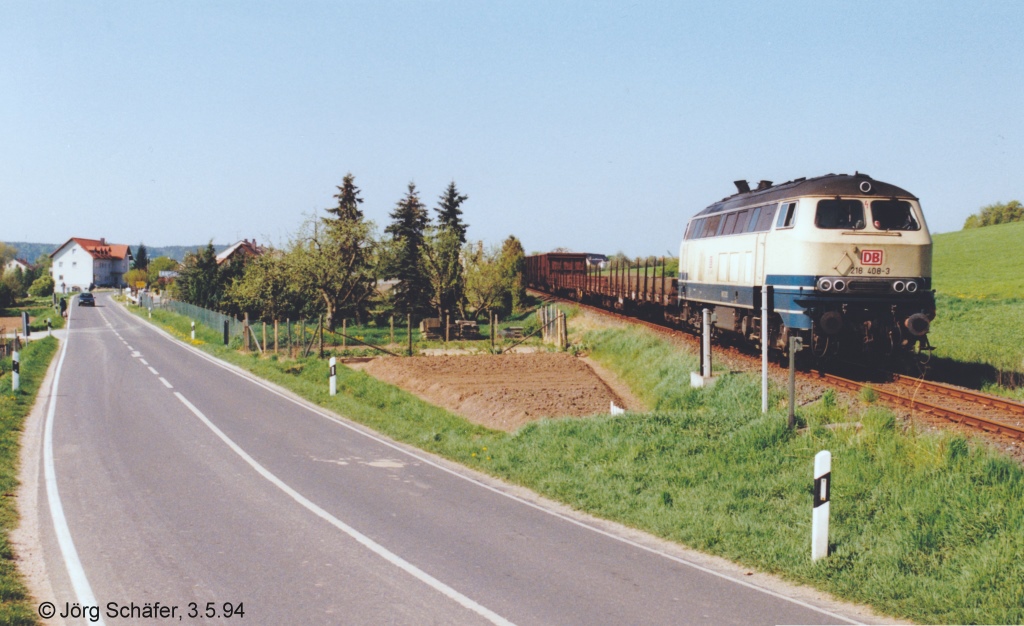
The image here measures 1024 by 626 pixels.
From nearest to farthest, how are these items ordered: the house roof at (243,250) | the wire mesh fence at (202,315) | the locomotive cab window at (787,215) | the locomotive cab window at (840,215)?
1. the locomotive cab window at (840,215)
2. the locomotive cab window at (787,215)
3. the wire mesh fence at (202,315)
4. the house roof at (243,250)

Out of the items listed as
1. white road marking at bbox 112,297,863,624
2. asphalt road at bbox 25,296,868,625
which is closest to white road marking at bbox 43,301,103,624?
asphalt road at bbox 25,296,868,625

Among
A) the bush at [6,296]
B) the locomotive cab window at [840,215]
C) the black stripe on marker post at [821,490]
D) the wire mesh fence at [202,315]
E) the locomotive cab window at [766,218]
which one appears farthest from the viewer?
the bush at [6,296]

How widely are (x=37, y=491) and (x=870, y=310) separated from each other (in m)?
14.4

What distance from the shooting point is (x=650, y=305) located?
1216 inches

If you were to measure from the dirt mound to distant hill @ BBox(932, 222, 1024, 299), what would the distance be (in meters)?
19.3

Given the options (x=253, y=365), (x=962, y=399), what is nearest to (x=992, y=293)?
(x=962, y=399)

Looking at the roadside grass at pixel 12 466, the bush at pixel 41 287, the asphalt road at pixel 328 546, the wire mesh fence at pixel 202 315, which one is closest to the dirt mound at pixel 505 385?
the asphalt road at pixel 328 546

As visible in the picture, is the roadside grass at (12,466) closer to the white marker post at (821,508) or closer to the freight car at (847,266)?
the white marker post at (821,508)

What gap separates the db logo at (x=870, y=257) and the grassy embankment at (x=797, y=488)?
121 inches

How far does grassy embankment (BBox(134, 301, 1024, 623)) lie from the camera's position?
24.1ft

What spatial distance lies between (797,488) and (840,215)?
7506 millimetres

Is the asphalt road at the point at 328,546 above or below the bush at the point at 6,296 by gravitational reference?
below

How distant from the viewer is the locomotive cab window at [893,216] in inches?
612

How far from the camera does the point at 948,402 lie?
13211 millimetres
